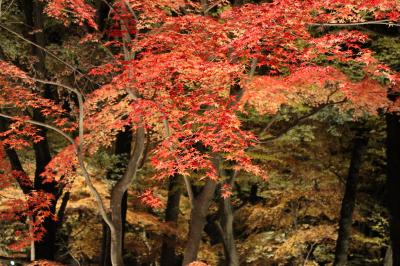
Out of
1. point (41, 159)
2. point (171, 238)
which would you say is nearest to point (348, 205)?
point (171, 238)

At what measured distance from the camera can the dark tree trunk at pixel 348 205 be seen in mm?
12305

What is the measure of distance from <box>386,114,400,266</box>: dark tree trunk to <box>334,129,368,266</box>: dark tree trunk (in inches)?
96.1

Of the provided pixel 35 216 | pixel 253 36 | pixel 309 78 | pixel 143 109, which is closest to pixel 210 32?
pixel 253 36

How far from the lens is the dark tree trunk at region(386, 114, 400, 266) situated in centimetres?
977

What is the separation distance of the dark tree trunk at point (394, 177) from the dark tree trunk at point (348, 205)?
2.44 meters

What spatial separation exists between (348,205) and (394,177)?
277 cm

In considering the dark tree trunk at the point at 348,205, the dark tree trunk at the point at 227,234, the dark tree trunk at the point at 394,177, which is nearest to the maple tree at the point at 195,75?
the dark tree trunk at the point at 394,177

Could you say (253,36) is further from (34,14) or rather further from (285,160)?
(285,160)

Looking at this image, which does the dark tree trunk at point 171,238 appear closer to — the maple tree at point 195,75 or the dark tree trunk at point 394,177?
the maple tree at point 195,75

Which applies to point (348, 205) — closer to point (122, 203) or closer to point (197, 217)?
point (197, 217)

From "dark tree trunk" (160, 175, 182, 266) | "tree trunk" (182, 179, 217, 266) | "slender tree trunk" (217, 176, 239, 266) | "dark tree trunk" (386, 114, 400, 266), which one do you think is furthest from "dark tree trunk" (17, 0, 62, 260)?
"dark tree trunk" (386, 114, 400, 266)

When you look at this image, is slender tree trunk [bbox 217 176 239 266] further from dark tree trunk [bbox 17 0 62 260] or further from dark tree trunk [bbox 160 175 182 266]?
dark tree trunk [bbox 160 175 182 266]

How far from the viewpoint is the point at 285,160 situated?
13.7m

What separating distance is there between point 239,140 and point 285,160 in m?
6.33
